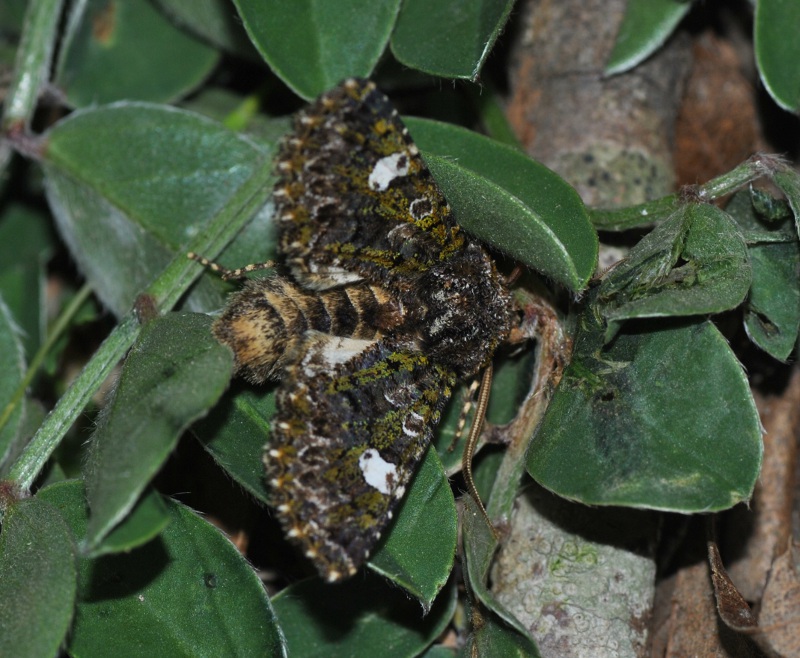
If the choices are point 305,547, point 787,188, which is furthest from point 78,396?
point 787,188

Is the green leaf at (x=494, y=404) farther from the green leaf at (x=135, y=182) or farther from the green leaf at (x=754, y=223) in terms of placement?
the green leaf at (x=135, y=182)

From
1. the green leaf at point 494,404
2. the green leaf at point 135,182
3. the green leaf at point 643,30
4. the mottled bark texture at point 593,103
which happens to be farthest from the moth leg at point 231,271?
the green leaf at point 643,30

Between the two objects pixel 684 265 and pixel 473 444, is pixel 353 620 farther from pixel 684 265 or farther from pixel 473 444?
pixel 684 265

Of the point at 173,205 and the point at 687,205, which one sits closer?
the point at 687,205

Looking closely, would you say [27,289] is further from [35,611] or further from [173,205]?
[35,611]

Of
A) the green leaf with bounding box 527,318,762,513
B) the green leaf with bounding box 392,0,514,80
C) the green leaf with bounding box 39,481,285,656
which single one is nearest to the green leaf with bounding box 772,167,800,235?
the green leaf with bounding box 527,318,762,513

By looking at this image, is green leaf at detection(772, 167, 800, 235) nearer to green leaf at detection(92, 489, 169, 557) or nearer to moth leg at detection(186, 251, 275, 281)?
moth leg at detection(186, 251, 275, 281)
